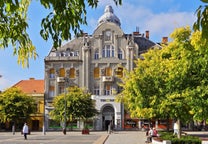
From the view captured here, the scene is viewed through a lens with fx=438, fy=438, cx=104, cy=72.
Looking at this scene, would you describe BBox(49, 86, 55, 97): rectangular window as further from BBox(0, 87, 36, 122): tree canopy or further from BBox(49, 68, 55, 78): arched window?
BBox(0, 87, 36, 122): tree canopy

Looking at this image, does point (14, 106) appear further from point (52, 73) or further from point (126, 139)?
point (126, 139)

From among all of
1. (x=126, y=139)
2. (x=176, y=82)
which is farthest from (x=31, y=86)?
(x=176, y=82)

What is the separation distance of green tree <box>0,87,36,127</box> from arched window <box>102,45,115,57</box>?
15.7m

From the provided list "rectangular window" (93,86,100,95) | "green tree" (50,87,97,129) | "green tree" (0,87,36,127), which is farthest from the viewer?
"rectangular window" (93,86,100,95)

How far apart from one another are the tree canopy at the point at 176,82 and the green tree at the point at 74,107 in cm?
3150

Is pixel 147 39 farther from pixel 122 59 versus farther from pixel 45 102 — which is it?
pixel 45 102

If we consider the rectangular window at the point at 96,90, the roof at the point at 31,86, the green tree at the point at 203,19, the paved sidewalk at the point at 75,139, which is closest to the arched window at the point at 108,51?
the rectangular window at the point at 96,90

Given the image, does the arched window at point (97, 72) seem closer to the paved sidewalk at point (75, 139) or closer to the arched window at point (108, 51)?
the arched window at point (108, 51)

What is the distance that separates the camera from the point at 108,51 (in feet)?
256

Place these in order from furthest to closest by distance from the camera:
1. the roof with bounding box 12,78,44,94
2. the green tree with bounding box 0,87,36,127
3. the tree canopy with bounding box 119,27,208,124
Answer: the roof with bounding box 12,78,44,94, the green tree with bounding box 0,87,36,127, the tree canopy with bounding box 119,27,208,124

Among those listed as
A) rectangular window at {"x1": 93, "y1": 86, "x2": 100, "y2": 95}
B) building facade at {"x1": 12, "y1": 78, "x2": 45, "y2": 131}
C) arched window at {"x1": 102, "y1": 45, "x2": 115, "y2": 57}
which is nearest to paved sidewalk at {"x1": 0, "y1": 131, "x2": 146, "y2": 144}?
rectangular window at {"x1": 93, "y1": 86, "x2": 100, "y2": 95}

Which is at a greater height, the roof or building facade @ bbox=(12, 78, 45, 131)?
the roof

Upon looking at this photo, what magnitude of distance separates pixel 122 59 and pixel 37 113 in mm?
17901

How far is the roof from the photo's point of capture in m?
82.1
